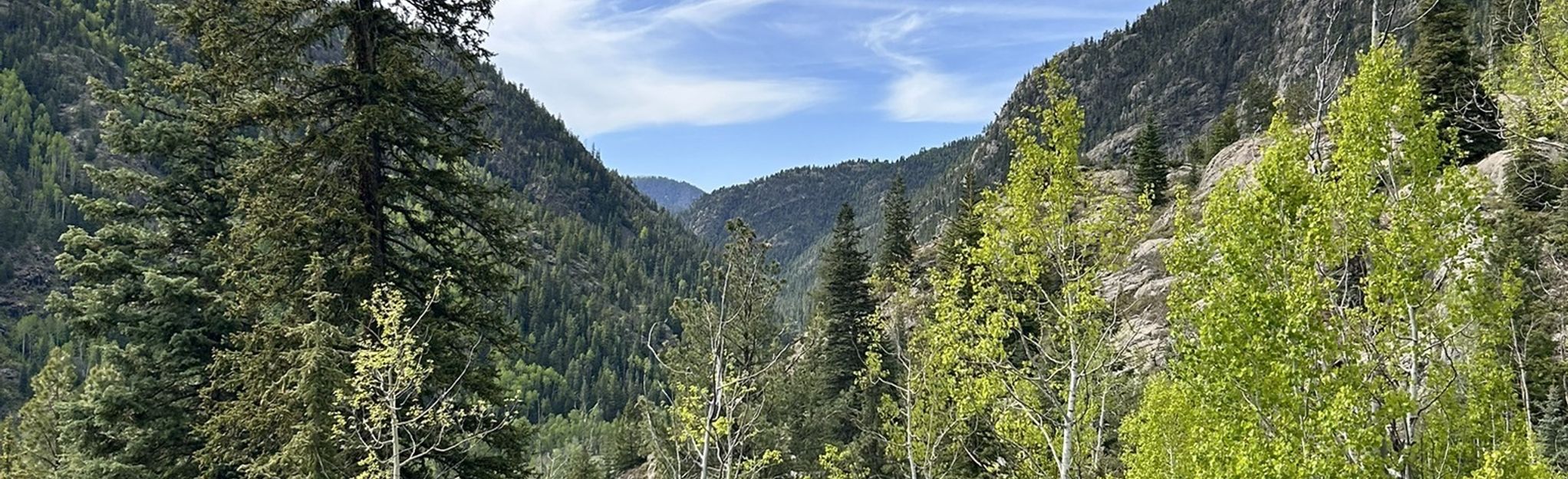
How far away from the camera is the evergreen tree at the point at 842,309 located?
30.8m

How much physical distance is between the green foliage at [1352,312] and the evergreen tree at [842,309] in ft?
74.1

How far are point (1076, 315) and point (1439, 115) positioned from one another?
13.3 ft

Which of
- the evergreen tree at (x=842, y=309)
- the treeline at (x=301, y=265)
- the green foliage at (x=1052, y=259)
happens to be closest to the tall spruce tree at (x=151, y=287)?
the treeline at (x=301, y=265)

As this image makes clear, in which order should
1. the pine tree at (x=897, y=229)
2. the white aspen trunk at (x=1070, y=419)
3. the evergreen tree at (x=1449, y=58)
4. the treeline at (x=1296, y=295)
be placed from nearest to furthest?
the treeline at (x=1296, y=295)
the white aspen trunk at (x=1070, y=419)
the evergreen tree at (x=1449, y=58)
the pine tree at (x=897, y=229)

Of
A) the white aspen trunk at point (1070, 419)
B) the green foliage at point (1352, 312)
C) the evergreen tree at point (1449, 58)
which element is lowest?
the white aspen trunk at point (1070, 419)

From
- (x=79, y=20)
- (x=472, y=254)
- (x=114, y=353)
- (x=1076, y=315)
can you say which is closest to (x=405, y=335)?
(x=472, y=254)

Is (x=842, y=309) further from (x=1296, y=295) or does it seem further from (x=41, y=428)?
(x=41, y=428)

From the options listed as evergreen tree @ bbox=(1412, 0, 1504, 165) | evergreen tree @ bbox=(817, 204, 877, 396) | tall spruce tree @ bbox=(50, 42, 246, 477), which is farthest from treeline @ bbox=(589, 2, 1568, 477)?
evergreen tree @ bbox=(1412, 0, 1504, 165)

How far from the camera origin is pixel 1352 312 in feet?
25.6

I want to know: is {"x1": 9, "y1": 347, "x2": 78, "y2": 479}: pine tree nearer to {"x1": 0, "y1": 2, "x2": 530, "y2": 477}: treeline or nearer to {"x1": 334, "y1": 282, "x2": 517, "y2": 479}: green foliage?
{"x1": 0, "y1": 2, "x2": 530, "y2": 477}: treeline

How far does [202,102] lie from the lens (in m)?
11.7

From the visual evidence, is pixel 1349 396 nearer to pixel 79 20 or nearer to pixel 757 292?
pixel 757 292

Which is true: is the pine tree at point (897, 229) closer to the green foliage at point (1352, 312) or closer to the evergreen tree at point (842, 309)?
the evergreen tree at point (842, 309)

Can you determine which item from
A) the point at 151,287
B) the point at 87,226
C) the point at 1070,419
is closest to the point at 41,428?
the point at 151,287
